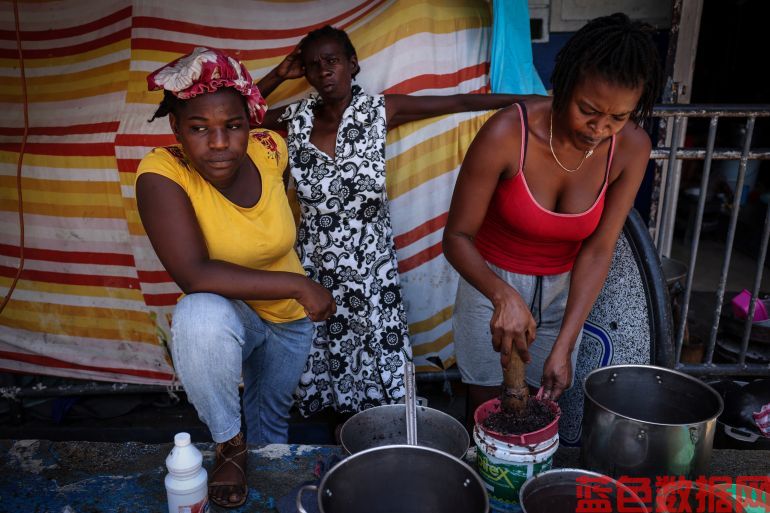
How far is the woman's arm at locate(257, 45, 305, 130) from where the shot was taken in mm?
2834

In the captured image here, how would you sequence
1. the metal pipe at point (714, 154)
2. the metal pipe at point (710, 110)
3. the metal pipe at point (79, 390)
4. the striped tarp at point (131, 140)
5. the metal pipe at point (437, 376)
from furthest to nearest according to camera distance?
the metal pipe at point (79, 390) < the metal pipe at point (437, 376) < the striped tarp at point (131, 140) < the metal pipe at point (714, 154) < the metal pipe at point (710, 110)

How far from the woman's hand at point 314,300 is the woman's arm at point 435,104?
1139mm

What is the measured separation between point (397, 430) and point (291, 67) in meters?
1.76

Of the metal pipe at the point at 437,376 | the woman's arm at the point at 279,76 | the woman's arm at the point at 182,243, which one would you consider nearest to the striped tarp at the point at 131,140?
the metal pipe at the point at 437,376

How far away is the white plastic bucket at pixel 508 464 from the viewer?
1.53 metres

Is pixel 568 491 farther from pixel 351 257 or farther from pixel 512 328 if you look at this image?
pixel 351 257

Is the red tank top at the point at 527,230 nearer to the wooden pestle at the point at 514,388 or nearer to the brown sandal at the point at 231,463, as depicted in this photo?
the wooden pestle at the point at 514,388

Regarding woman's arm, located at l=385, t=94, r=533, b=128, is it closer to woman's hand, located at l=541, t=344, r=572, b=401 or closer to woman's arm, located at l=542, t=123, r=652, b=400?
woman's arm, located at l=542, t=123, r=652, b=400

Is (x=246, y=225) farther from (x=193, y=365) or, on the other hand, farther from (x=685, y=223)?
(x=685, y=223)

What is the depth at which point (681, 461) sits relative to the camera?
5.17ft

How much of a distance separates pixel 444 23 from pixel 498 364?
1.66 m

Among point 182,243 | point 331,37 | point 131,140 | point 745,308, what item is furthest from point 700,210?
point 131,140

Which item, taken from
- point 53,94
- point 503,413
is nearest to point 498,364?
point 503,413

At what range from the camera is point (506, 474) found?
5.11ft
